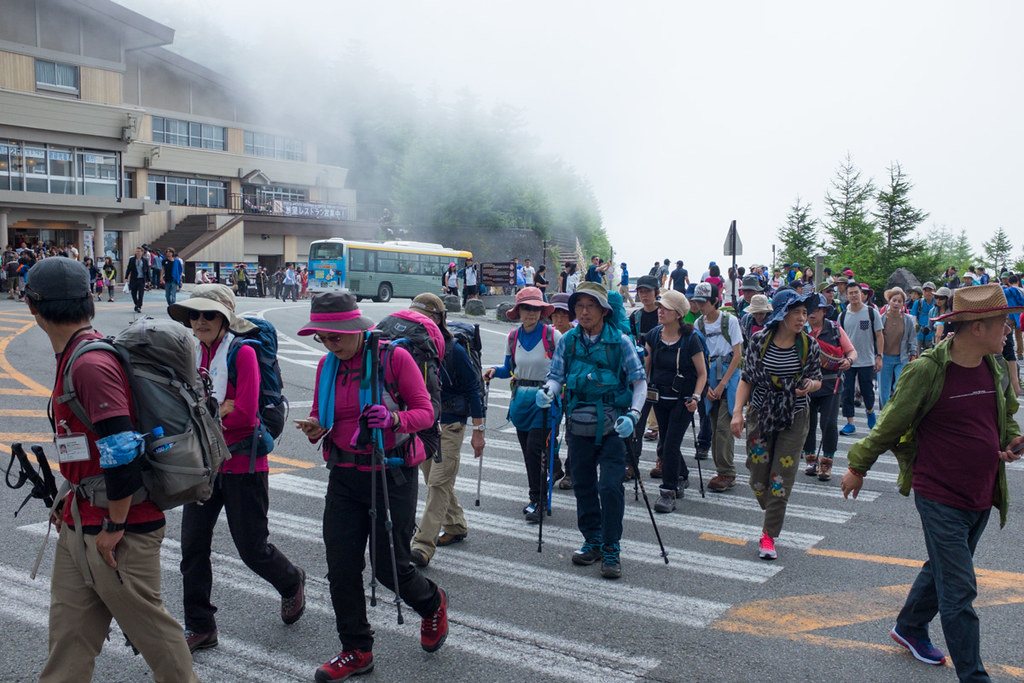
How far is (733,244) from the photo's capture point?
923 inches

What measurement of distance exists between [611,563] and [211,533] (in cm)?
261

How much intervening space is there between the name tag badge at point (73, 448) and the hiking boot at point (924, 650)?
13.3ft

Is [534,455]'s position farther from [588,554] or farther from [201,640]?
[201,640]

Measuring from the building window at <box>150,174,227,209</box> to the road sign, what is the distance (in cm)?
3935

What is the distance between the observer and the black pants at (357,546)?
4.18 meters

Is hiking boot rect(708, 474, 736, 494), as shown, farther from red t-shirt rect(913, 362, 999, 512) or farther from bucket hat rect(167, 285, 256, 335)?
bucket hat rect(167, 285, 256, 335)

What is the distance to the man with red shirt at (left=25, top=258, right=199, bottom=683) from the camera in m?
3.11

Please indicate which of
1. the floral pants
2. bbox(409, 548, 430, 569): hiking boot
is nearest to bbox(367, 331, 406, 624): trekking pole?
bbox(409, 548, 430, 569): hiking boot

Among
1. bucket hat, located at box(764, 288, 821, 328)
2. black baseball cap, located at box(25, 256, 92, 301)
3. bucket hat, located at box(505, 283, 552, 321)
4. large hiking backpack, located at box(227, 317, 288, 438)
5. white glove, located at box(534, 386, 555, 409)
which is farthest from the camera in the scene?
bucket hat, located at box(505, 283, 552, 321)

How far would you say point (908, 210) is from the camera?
3759 centimetres

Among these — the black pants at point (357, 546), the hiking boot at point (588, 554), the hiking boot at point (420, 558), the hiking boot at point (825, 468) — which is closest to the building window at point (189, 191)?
the hiking boot at point (825, 468)

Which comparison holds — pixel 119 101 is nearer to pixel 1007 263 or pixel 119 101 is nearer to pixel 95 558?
pixel 95 558

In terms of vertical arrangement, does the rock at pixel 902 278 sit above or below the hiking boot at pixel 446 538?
above

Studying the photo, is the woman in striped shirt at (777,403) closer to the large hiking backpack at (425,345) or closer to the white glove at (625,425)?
the white glove at (625,425)
